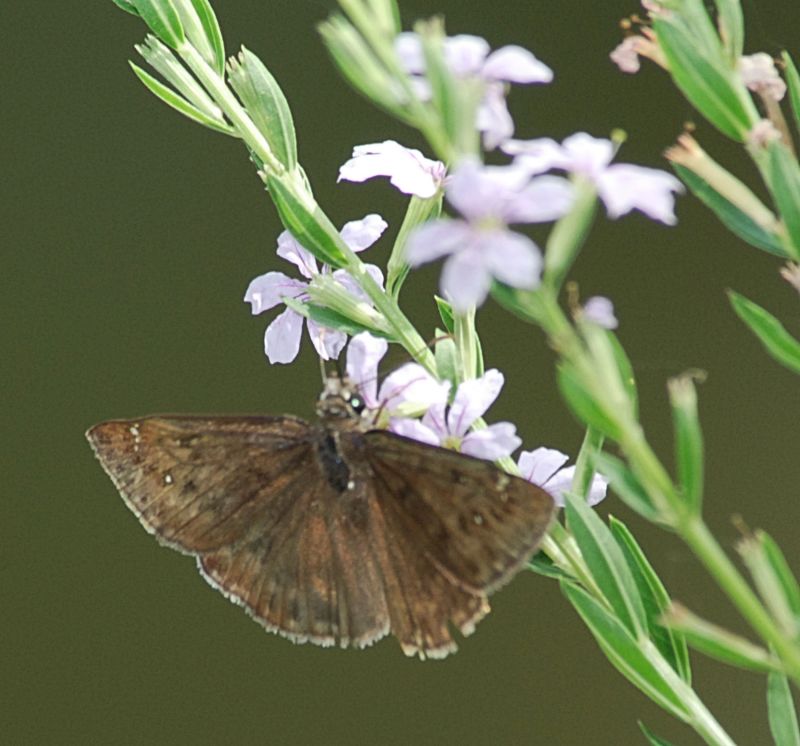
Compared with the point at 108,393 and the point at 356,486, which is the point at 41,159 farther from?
the point at 356,486

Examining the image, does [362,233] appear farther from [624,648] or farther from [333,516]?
[624,648]

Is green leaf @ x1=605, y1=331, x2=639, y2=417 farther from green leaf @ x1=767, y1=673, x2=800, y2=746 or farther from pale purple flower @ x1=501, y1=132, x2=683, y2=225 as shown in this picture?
green leaf @ x1=767, y1=673, x2=800, y2=746

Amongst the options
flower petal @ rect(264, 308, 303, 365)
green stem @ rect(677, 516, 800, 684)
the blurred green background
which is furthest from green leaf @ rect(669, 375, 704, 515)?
the blurred green background

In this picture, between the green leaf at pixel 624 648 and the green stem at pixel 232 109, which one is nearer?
the green leaf at pixel 624 648

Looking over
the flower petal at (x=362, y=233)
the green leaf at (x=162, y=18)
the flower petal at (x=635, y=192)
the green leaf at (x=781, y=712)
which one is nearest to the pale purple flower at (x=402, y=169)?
the flower petal at (x=362, y=233)

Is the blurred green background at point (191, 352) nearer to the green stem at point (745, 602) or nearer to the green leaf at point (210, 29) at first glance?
the green leaf at point (210, 29)

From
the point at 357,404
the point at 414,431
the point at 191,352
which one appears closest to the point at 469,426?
the point at 414,431
